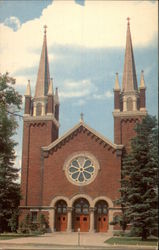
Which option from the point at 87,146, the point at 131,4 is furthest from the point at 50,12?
the point at 87,146

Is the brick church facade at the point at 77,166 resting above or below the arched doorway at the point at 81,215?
above

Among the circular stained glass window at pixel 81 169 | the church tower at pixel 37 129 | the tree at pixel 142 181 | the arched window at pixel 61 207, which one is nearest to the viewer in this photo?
the tree at pixel 142 181

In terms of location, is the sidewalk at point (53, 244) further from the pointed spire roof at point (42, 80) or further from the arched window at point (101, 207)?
the pointed spire roof at point (42, 80)

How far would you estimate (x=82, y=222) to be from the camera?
111ft

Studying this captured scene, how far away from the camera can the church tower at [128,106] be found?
35719 mm

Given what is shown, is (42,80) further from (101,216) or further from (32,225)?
(101,216)

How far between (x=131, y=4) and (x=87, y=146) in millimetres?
20880

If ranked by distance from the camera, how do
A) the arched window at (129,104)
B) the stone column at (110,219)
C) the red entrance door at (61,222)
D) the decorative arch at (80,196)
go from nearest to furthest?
the stone column at (110,219)
the decorative arch at (80,196)
the red entrance door at (61,222)
the arched window at (129,104)

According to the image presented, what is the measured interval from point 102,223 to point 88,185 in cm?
312

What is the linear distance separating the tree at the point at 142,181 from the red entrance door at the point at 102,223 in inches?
325

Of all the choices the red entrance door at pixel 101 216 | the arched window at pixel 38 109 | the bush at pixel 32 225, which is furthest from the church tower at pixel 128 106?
the bush at pixel 32 225

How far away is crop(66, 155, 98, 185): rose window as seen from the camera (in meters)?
34.2

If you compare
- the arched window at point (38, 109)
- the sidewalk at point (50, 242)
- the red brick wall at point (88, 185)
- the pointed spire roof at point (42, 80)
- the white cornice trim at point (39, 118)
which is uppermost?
the pointed spire roof at point (42, 80)

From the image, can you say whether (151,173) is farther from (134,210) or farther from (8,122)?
(8,122)
